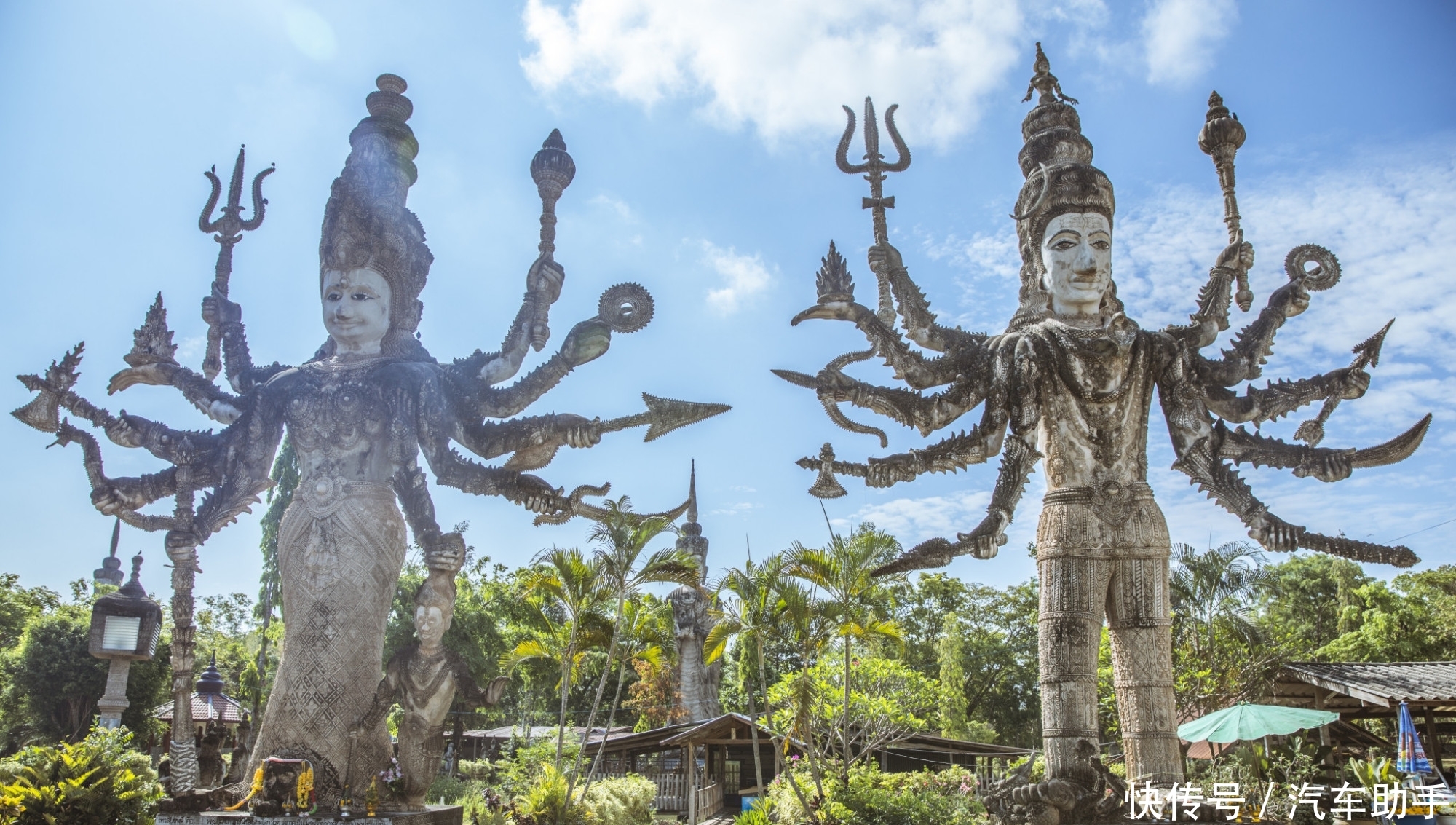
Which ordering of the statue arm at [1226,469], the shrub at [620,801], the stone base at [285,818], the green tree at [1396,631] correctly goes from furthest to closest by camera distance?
the green tree at [1396,631]
the shrub at [620,801]
the statue arm at [1226,469]
the stone base at [285,818]

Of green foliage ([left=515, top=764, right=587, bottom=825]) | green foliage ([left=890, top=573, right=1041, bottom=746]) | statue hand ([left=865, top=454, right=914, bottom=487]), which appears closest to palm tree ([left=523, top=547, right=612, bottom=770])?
green foliage ([left=515, top=764, right=587, bottom=825])

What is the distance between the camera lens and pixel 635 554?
1555 cm

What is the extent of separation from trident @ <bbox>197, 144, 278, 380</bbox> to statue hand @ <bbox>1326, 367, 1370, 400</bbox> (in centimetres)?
841

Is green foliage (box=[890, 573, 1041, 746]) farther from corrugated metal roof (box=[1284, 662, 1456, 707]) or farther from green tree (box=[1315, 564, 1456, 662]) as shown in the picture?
corrugated metal roof (box=[1284, 662, 1456, 707])

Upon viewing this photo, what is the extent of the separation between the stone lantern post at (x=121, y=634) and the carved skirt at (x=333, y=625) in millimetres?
4198

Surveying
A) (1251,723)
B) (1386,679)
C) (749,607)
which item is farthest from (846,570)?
(1386,679)

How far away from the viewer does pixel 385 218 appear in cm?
734

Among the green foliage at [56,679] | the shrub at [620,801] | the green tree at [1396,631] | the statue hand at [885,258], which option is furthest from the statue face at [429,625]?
the green tree at [1396,631]

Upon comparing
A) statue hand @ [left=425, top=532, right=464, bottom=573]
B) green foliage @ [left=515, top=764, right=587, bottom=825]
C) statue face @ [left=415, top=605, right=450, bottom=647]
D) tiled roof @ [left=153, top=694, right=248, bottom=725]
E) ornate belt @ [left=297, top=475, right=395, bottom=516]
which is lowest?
green foliage @ [left=515, top=764, right=587, bottom=825]

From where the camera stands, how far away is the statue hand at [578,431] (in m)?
6.58

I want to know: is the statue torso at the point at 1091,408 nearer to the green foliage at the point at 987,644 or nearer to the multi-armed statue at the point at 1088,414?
the multi-armed statue at the point at 1088,414

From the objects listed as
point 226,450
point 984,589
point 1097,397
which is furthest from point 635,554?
point 984,589

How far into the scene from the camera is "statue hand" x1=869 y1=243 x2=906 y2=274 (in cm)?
735

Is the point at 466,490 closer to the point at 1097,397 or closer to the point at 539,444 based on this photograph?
the point at 539,444
